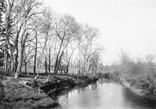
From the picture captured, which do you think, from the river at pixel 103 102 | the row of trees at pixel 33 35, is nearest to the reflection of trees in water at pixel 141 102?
the river at pixel 103 102

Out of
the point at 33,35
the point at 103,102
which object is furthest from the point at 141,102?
the point at 33,35

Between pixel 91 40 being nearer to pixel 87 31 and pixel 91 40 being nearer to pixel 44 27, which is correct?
pixel 87 31

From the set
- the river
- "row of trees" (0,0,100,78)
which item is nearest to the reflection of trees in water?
the river

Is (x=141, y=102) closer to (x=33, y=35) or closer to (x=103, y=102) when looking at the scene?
(x=103, y=102)

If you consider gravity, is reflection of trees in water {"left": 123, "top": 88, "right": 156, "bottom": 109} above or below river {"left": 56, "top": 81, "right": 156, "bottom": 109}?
below

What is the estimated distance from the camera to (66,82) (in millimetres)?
29203

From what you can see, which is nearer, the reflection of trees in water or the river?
the river

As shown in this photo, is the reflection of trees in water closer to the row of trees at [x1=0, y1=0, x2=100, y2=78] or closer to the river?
the river

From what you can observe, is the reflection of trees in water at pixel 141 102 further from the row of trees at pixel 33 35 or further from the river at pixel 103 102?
the row of trees at pixel 33 35

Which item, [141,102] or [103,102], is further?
[141,102]

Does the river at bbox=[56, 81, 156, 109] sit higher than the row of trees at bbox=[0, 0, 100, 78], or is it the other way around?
the row of trees at bbox=[0, 0, 100, 78]

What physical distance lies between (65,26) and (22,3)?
1335 cm

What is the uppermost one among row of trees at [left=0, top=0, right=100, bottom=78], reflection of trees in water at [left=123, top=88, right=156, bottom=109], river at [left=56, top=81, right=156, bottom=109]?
row of trees at [left=0, top=0, right=100, bottom=78]

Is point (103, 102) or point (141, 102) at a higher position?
point (103, 102)
